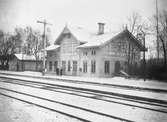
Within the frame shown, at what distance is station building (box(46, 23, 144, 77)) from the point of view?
28.0 metres

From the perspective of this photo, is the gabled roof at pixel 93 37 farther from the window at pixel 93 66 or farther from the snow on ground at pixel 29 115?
the snow on ground at pixel 29 115

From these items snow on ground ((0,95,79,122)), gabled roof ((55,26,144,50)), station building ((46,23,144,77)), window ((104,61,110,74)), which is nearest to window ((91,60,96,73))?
station building ((46,23,144,77))

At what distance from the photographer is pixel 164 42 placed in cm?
1953

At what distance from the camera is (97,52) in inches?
1104

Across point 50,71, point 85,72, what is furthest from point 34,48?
point 85,72

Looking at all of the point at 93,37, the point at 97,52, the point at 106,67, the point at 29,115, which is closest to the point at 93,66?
the point at 106,67

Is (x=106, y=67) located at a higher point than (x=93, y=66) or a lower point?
lower

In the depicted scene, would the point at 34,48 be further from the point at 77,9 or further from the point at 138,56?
the point at 77,9

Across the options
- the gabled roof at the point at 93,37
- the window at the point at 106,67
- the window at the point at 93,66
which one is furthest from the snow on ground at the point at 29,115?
the window at the point at 93,66

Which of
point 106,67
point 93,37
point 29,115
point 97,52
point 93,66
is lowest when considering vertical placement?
point 29,115

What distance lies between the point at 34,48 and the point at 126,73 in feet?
134

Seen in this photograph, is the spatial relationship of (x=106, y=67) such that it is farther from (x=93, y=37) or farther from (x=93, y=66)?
(x=93, y=37)

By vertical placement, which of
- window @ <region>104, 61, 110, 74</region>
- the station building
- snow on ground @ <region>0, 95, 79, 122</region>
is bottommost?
snow on ground @ <region>0, 95, 79, 122</region>

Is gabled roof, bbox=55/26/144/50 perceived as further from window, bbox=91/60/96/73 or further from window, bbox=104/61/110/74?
window, bbox=104/61/110/74
